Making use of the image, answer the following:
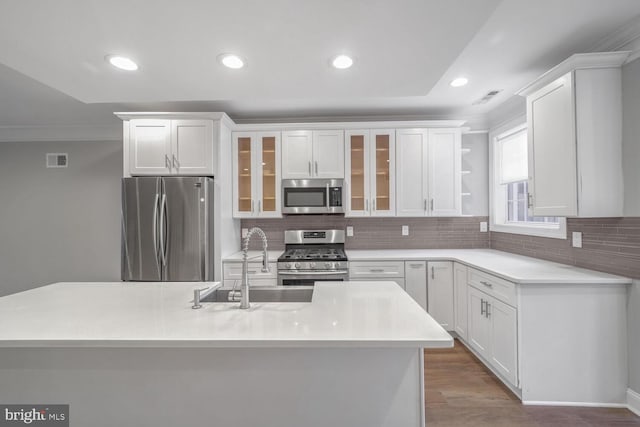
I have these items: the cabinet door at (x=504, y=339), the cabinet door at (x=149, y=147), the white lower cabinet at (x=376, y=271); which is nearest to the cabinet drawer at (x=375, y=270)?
the white lower cabinet at (x=376, y=271)

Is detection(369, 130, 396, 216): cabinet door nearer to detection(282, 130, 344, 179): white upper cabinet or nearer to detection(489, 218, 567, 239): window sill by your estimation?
detection(282, 130, 344, 179): white upper cabinet

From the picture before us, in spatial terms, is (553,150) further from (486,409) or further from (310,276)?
(310,276)

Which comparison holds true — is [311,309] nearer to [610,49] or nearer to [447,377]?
[447,377]

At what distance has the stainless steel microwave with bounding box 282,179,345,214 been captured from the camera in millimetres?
3582

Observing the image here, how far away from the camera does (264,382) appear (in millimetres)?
1411

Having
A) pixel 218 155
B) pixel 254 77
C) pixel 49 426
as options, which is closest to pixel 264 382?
pixel 49 426

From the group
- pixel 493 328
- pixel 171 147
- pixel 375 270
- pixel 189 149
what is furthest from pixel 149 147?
pixel 493 328

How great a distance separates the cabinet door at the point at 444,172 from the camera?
12.0 ft

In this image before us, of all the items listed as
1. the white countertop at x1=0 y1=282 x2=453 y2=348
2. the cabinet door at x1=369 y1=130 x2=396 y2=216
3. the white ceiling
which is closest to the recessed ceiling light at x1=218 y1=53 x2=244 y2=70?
the white ceiling

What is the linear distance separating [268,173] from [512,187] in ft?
9.57

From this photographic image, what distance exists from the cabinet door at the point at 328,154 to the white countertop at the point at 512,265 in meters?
0.99

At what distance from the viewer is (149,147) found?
3.31 metres

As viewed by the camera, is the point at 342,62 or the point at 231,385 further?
the point at 342,62

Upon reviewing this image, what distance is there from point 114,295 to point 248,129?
2399mm
